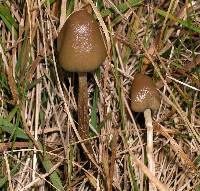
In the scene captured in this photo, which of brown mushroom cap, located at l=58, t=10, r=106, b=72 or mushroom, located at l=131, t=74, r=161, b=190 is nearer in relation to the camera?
brown mushroom cap, located at l=58, t=10, r=106, b=72

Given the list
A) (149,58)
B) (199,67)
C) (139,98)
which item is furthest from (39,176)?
(199,67)

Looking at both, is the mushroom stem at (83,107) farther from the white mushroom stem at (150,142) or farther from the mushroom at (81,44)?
the white mushroom stem at (150,142)

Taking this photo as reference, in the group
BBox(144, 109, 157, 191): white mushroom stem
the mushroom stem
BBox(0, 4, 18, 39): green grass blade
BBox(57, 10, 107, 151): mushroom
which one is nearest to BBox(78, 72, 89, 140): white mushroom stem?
the mushroom stem

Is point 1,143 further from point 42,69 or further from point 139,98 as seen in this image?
point 139,98

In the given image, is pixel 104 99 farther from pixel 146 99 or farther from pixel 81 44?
pixel 81 44

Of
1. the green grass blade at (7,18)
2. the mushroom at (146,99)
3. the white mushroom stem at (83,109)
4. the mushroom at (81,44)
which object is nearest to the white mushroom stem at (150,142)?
the mushroom at (146,99)

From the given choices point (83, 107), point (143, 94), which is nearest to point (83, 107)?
point (83, 107)

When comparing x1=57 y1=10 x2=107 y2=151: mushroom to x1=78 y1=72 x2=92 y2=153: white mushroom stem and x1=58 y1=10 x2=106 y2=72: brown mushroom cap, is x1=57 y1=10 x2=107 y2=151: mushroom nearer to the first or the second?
x1=58 y1=10 x2=106 y2=72: brown mushroom cap
